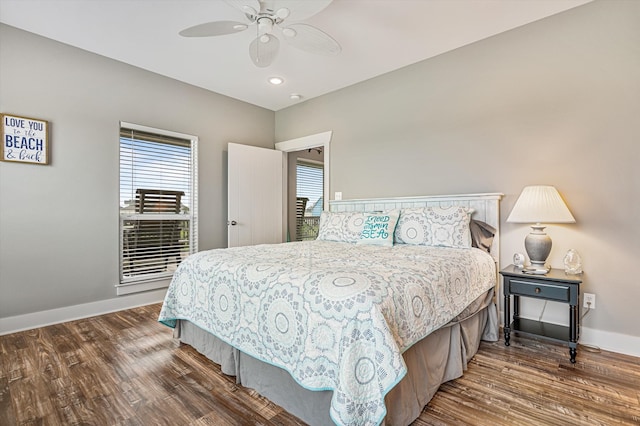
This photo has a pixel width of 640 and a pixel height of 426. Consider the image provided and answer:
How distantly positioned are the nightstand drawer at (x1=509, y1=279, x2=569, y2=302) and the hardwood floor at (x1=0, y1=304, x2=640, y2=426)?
45 cm

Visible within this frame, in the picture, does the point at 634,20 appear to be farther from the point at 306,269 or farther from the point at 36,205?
the point at 36,205

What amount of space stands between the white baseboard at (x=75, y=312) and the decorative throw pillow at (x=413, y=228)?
2956 millimetres

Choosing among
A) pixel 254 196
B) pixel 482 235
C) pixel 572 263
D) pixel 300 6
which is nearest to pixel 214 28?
pixel 300 6

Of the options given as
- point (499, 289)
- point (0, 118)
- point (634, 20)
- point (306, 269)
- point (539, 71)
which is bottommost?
point (499, 289)

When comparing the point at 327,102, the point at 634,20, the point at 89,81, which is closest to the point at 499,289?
the point at 634,20

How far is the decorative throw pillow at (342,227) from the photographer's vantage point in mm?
3180

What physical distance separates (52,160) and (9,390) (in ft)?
6.89

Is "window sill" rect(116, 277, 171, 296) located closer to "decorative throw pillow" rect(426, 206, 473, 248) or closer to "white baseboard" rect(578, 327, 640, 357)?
"decorative throw pillow" rect(426, 206, 473, 248)

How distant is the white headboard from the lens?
2.82 metres

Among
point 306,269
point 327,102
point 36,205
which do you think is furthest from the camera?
point 327,102

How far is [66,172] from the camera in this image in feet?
10.1

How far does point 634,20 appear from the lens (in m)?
2.28

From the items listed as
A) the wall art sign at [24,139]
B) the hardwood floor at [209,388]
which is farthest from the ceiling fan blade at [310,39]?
the wall art sign at [24,139]

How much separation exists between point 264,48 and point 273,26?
A: 0.16 meters
